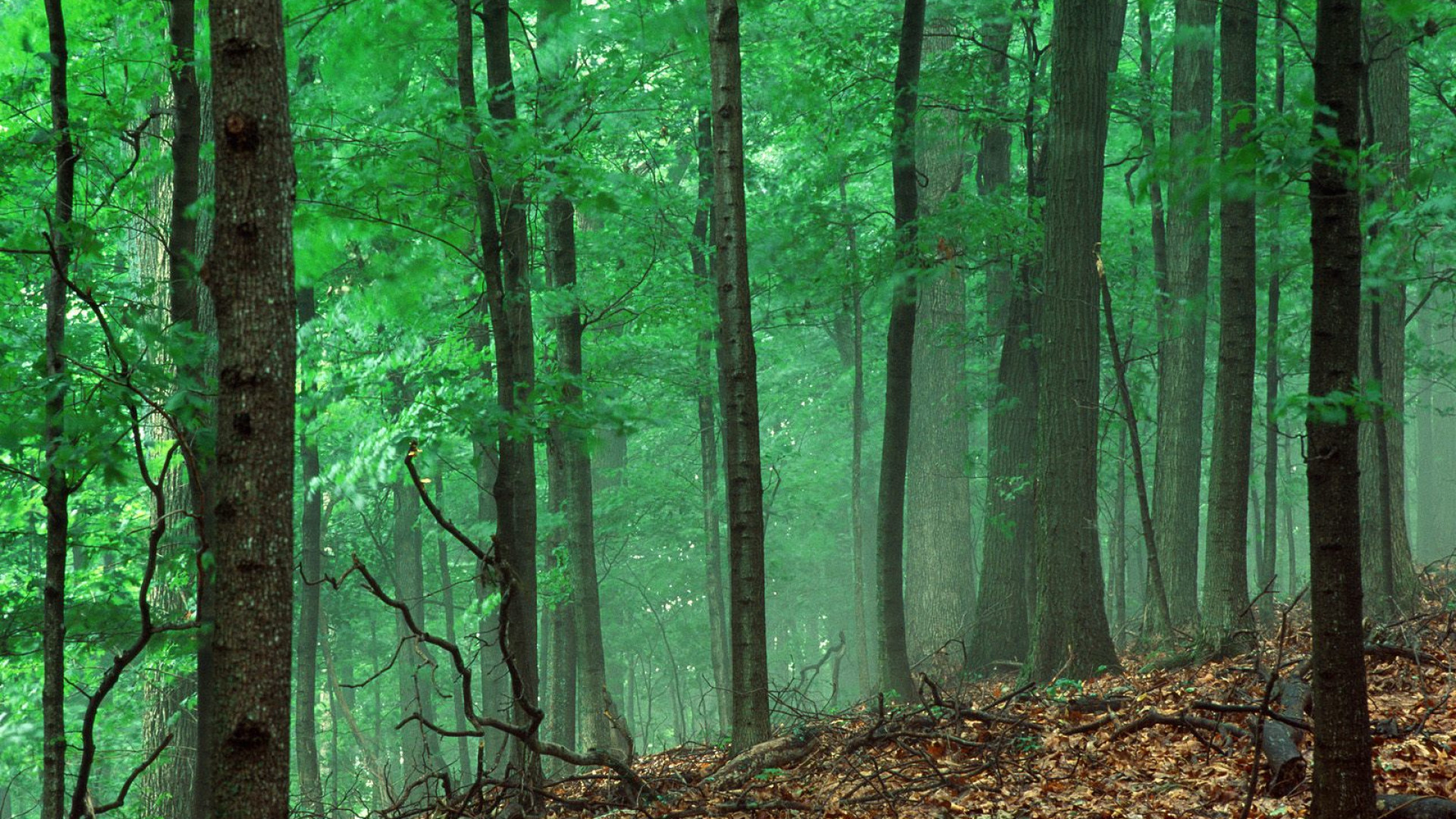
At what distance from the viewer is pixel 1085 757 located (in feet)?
20.7

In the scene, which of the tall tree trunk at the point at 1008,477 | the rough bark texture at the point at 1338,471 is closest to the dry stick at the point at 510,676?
the rough bark texture at the point at 1338,471

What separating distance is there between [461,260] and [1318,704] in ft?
25.5

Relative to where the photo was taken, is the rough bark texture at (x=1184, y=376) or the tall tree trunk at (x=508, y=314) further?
the rough bark texture at (x=1184, y=376)

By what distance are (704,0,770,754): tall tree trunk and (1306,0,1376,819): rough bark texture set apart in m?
3.59

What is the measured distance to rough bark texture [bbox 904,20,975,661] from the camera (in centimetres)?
1822

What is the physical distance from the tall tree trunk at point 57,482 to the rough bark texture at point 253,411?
2575 mm

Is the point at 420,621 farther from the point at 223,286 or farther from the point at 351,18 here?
the point at 223,286

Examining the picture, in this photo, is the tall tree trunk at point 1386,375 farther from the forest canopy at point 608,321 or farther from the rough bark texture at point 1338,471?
the rough bark texture at point 1338,471

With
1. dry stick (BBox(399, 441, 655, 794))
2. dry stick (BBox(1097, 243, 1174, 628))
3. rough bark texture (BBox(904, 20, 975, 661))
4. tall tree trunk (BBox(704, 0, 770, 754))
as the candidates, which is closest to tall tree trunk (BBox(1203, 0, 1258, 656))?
dry stick (BBox(1097, 243, 1174, 628))

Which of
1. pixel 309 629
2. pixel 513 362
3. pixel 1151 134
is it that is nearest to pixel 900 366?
pixel 513 362

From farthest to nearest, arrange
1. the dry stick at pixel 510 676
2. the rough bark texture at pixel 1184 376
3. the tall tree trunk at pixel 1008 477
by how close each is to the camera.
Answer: the tall tree trunk at pixel 1008 477 < the rough bark texture at pixel 1184 376 < the dry stick at pixel 510 676

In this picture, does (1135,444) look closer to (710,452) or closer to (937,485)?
(937,485)

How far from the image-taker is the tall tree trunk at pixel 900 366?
10.9 metres

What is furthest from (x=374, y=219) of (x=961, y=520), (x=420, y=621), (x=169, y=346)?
(x=420, y=621)
